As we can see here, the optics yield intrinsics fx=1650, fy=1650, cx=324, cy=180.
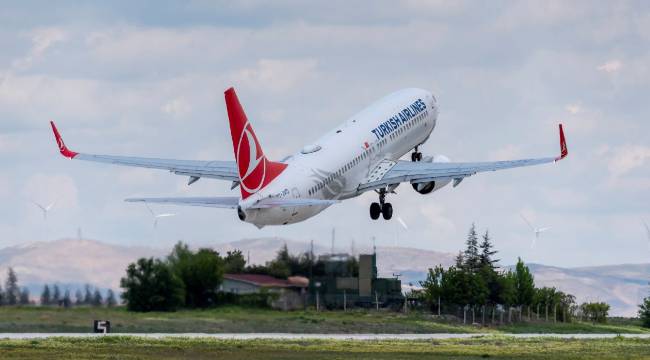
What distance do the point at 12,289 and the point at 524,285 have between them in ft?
218

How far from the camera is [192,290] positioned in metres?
129

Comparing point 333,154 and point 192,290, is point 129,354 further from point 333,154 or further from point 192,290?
point 192,290

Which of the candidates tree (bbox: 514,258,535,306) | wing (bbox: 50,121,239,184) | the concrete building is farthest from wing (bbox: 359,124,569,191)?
tree (bbox: 514,258,535,306)

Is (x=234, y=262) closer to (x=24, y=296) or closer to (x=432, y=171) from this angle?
(x=24, y=296)

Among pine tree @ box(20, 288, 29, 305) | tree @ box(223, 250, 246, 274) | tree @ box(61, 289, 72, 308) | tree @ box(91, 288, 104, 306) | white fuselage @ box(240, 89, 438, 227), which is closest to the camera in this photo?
white fuselage @ box(240, 89, 438, 227)

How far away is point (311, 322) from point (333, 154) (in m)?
22.2

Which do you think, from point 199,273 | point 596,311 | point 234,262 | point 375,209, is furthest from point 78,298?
point 596,311

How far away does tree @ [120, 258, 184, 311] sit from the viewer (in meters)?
122

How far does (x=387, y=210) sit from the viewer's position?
11031 centimetres

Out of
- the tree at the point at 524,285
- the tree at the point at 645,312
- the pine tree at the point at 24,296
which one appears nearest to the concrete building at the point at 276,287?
the pine tree at the point at 24,296

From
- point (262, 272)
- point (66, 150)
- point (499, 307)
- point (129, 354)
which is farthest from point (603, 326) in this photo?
point (129, 354)

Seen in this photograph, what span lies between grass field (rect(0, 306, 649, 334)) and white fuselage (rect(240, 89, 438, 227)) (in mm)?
14006

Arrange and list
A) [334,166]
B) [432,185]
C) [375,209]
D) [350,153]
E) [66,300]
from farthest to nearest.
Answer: [66,300] → [432,185] → [375,209] → [350,153] → [334,166]

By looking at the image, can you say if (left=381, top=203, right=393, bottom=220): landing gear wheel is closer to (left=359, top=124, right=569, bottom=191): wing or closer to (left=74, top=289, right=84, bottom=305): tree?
(left=359, top=124, right=569, bottom=191): wing
